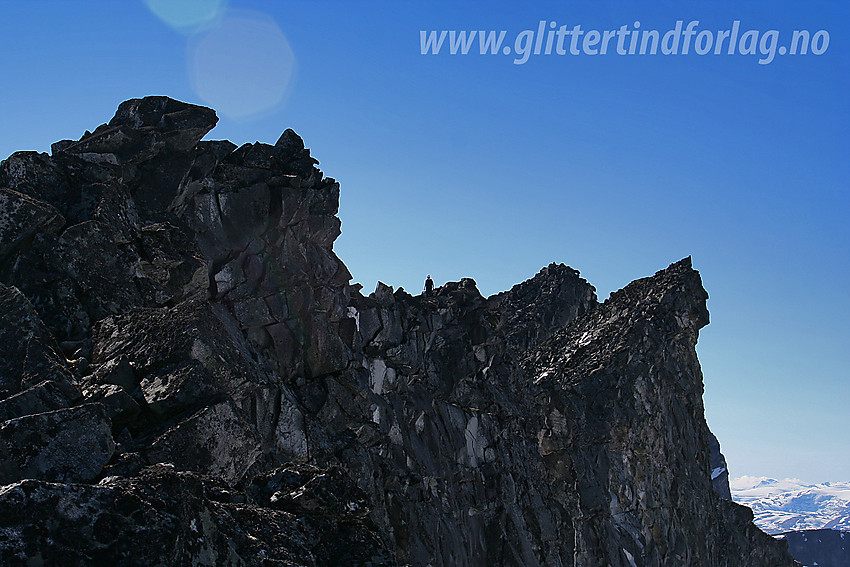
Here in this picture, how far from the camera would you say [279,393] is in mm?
24359

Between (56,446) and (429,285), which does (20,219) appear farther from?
(429,285)

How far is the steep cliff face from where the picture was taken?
12055 millimetres

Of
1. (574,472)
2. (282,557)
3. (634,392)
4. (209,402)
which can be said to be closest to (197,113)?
(209,402)

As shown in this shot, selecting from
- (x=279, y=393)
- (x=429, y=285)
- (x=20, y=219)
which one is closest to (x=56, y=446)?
(x=20, y=219)

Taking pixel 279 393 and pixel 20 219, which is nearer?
pixel 20 219

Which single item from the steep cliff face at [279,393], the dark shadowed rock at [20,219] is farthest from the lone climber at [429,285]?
the dark shadowed rock at [20,219]

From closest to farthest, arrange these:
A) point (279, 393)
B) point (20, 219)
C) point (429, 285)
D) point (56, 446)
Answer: point (56, 446)
point (20, 219)
point (279, 393)
point (429, 285)

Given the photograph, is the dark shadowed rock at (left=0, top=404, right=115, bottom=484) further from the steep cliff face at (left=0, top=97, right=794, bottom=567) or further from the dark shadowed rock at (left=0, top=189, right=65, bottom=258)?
the dark shadowed rock at (left=0, top=189, right=65, bottom=258)

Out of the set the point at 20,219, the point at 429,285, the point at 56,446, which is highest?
the point at 429,285

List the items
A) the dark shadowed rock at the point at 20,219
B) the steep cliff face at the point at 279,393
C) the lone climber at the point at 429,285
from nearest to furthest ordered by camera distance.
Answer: the steep cliff face at the point at 279,393 → the dark shadowed rock at the point at 20,219 → the lone climber at the point at 429,285

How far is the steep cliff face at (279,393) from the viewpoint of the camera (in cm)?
1205

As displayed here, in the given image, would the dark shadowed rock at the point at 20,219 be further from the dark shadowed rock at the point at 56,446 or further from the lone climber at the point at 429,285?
the lone climber at the point at 429,285

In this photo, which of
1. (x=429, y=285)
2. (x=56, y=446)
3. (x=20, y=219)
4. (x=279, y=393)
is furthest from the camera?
(x=429, y=285)

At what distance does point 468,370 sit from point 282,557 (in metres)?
Result: 53.5
